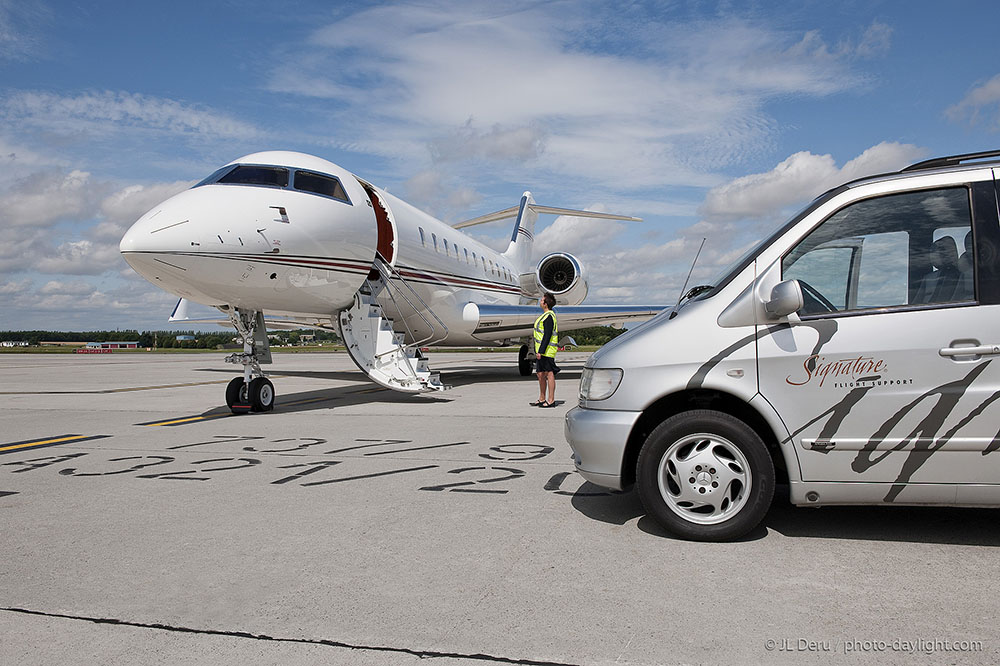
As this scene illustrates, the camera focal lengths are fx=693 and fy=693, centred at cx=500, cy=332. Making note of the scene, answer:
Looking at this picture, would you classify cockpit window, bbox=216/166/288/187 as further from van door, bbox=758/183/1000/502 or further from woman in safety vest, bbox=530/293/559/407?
van door, bbox=758/183/1000/502

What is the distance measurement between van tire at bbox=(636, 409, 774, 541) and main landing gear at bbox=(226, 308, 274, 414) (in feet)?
25.7

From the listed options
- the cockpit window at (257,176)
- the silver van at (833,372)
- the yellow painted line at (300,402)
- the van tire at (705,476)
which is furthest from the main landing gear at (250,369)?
the van tire at (705,476)

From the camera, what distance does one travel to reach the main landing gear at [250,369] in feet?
34.4

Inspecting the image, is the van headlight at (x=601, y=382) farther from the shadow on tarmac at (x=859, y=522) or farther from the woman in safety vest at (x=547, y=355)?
the woman in safety vest at (x=547, y=355)

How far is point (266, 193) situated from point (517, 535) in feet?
25.9

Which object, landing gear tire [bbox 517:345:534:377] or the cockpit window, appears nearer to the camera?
the cockpit window

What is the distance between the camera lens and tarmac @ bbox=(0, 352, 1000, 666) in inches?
104

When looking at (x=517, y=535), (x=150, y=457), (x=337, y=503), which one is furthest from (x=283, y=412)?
(x=517, y=535)

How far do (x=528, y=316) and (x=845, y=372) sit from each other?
1383 cm

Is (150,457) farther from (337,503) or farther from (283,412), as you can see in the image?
(283,412)

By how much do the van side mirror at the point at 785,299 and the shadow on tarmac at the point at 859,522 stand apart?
116 centimetres

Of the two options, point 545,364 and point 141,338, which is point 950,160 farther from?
point 141,338

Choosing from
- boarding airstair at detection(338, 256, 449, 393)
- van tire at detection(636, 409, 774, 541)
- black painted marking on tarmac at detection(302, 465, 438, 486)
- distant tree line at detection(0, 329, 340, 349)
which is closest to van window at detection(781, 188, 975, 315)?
van tire at detection(636, 409, 774, 541)

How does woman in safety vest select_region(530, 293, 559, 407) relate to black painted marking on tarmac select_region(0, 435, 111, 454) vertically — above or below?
above
